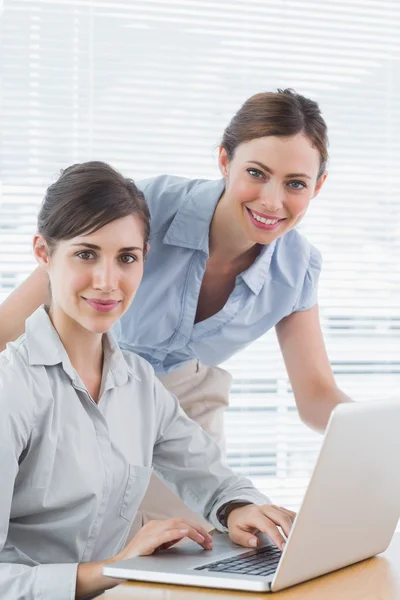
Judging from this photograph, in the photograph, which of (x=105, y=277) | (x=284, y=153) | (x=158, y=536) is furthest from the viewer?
(x=284, y=153)

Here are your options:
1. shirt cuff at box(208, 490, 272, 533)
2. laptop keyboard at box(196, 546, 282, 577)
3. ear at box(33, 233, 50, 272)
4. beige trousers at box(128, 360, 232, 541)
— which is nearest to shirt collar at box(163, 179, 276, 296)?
beige trousers at box(128, 360, 232, 541)

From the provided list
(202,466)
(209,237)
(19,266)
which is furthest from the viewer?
(19,266)

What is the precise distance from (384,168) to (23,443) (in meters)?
2.10

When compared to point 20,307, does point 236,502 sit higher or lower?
lower

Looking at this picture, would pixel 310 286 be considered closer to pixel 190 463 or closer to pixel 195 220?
pixel 195 220

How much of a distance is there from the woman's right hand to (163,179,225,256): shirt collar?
2.37ft

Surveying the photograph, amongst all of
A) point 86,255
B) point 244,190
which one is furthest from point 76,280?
point 244,190

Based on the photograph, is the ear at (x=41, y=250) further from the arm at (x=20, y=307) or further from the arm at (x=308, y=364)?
the arm at (x=308, y=364)

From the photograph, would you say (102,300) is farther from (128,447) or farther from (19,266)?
(19,266)

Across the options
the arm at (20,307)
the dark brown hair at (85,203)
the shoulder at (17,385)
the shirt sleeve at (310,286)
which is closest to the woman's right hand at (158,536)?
the shoulder at (17,385)

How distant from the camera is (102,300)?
128cm

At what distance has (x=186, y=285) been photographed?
5.60 ft

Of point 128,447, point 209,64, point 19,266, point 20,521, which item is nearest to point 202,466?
point 128,447

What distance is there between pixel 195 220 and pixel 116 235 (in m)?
0.43
